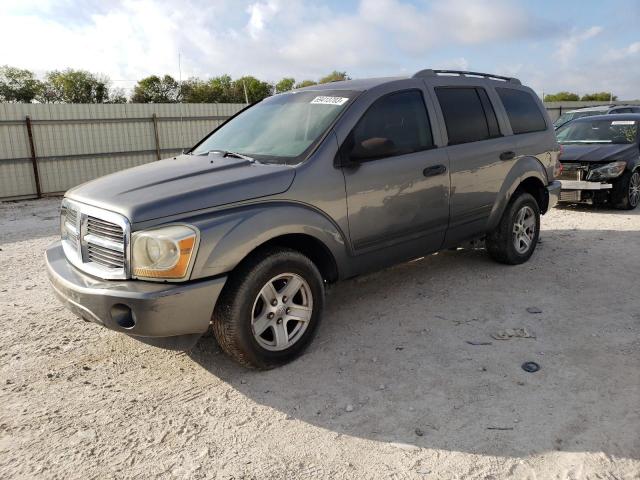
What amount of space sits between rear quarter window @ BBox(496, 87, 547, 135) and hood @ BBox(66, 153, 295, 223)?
115 inches

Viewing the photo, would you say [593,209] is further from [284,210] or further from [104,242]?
[104,242]

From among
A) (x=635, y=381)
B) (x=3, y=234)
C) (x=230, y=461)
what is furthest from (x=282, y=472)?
(x=3, y=234)

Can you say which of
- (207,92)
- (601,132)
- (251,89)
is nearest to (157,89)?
(207,92)

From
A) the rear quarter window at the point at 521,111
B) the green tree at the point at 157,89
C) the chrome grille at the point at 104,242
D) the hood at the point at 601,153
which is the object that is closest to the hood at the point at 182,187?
the chrome grille at the point at 104,242

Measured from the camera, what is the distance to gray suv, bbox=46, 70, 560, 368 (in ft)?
9.83

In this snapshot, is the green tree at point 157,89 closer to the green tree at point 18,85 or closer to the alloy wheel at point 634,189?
the green tree at point 18,85

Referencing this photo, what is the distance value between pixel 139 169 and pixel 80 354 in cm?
143

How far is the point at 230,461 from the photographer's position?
2.62 meters

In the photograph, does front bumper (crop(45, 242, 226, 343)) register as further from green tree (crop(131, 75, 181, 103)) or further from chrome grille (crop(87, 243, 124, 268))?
green tree (crop(131, 75, 181, 103))

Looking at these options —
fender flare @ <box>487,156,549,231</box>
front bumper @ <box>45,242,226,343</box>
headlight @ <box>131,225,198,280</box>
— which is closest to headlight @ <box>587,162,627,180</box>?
fender flare @ <box>487,156,549,231</box>

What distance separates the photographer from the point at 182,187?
127 inches

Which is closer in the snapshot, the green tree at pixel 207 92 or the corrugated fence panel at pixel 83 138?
the corrugated fence panel at pixel 83 138

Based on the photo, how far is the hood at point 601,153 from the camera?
27.9 ft

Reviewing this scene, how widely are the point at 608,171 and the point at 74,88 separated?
52.8m
